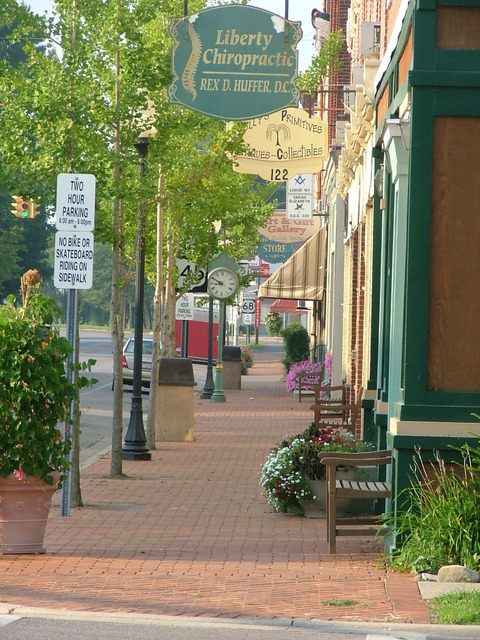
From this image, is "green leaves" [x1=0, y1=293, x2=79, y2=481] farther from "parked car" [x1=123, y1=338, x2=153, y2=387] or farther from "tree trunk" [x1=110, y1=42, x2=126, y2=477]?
"parked car" [x1=123, y1=338, x2=153, y2=387]

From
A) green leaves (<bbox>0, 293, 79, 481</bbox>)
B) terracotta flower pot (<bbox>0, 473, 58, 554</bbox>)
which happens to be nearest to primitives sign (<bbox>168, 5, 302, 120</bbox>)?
green leaves (<bbox>0, 293, 79, 481</bbox>)

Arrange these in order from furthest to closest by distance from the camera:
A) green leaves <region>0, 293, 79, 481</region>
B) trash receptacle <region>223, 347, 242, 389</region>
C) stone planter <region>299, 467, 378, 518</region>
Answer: trash receptacle <region>223, 347, 242, 389</region> → stone planter <region>299, 467, 378, 518</region> → green leaves <region>0, 293, 79, 481</region>

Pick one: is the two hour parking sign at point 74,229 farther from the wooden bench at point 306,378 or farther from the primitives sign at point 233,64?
the wooden bench at point 306,378

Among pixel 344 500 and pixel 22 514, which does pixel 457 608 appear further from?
pixel 344 500

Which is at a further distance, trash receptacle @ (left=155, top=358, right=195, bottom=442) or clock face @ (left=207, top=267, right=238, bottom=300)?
clock face @ (left=207, top=267, right=238, bottom=300)

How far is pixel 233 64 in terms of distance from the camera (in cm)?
1137

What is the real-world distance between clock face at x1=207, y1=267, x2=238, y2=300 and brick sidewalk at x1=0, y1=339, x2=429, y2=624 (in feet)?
38.8

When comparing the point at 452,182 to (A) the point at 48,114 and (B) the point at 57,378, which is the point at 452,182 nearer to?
(B) the point at 57,378

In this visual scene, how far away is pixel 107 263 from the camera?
430 feet

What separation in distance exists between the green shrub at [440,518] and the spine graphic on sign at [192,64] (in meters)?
4.47

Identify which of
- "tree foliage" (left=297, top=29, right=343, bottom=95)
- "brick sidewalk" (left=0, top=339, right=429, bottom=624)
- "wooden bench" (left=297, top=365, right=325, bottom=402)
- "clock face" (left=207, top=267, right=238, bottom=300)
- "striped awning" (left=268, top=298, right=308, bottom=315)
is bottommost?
"brick sidewalk" (left=0, top=339, right=429, bottom=624)

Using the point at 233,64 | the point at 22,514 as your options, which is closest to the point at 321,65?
the point at 233,64

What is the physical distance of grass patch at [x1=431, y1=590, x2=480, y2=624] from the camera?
6.93 meters

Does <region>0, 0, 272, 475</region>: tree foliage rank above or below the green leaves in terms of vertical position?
above
